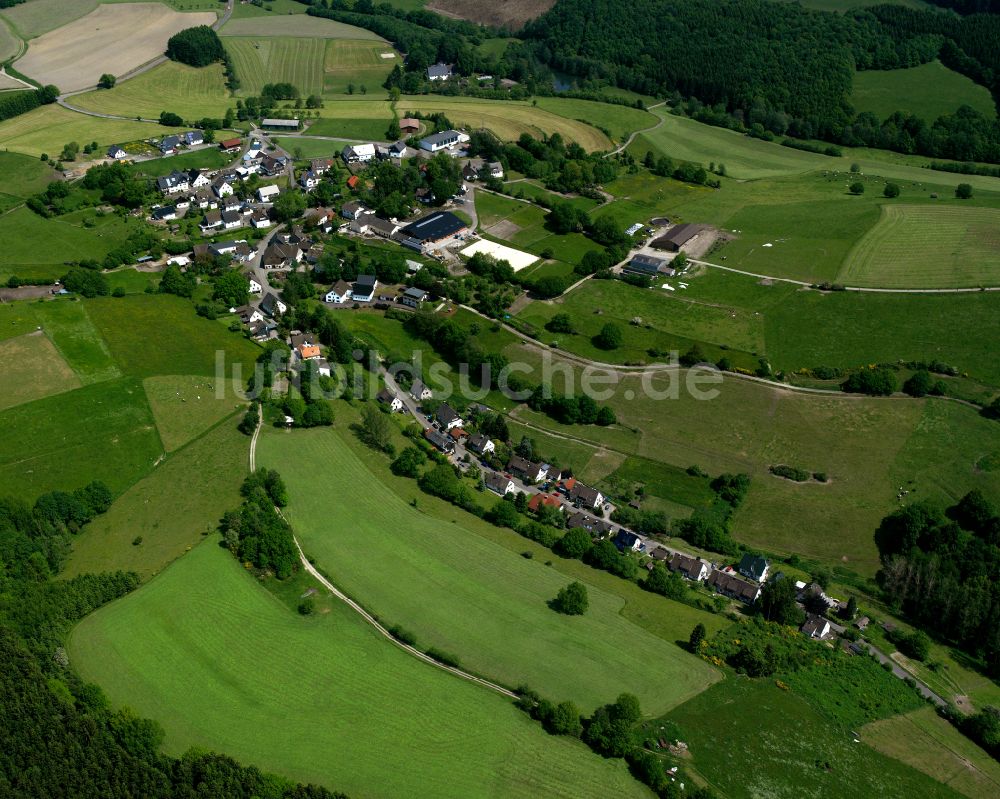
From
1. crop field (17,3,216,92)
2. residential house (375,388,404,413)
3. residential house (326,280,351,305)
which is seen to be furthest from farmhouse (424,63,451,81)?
residential house (375,388,404,413)

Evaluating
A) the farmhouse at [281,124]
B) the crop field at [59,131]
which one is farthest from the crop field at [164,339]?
the farmhouse at [281,124]

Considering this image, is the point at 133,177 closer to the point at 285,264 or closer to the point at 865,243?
the point at 285,264

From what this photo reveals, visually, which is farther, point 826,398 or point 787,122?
point 787,122

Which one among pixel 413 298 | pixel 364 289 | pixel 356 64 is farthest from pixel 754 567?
pixel 356 64

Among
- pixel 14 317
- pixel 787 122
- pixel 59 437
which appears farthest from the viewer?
pixel 787 122

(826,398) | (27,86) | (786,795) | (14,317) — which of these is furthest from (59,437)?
(27,86)

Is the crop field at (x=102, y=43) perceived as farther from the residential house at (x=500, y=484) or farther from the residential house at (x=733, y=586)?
the residential house at (x=733, y=586)
